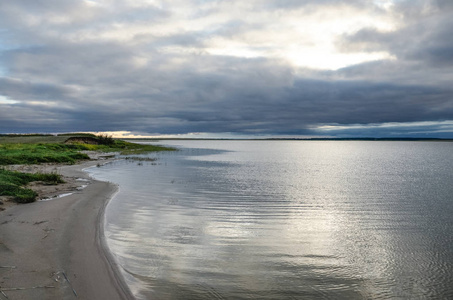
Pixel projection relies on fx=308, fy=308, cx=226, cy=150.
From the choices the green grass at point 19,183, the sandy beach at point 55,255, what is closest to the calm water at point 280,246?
the sandy beach at point 55,255

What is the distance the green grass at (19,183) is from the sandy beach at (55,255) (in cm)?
73

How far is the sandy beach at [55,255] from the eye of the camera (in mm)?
7176

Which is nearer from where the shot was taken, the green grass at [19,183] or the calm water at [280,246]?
the calm water at [280,246]

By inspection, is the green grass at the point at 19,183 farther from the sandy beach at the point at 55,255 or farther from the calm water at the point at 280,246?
the calm water at the point at 280,246

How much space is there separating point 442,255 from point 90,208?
51.5ft

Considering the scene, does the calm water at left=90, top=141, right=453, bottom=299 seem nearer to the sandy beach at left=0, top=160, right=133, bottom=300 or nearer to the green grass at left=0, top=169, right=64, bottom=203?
the sandy beach at left=0, top=160, right=133, bottom=300

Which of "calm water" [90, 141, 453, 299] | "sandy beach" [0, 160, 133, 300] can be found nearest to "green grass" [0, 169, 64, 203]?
"sandy beach" [0, 160, 133, 300]

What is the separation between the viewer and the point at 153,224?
14195 millimetres

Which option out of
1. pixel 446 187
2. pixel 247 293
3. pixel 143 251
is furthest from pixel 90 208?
pixel 446 187

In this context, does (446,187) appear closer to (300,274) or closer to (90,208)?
(300,274)

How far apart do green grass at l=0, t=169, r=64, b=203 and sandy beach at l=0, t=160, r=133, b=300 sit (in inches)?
28.7

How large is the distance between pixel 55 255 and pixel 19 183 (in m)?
14.2

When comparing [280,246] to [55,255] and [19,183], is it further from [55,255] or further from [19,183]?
[19,183]

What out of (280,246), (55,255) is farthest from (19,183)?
(280,246)
